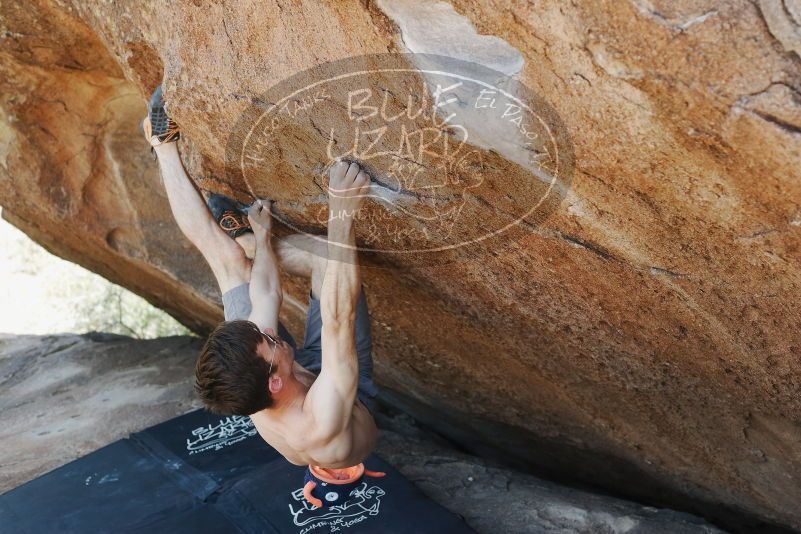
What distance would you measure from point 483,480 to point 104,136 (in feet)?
7.30

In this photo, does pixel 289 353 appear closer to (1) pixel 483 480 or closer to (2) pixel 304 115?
(2) pixel 304 115

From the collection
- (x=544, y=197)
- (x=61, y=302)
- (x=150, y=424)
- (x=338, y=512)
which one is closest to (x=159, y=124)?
(x=544, y=197)

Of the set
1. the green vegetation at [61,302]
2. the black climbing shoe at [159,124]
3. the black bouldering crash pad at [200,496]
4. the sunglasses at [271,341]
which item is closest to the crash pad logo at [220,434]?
the black bouldering crash pad at [200,496]

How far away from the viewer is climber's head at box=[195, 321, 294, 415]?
2088mm

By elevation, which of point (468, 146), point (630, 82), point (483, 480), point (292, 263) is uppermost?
point (630, 82)

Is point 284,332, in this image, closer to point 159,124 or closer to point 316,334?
point 316,334

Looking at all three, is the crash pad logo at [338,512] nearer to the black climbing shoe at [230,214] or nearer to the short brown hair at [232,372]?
the short brown hair at [232,372]

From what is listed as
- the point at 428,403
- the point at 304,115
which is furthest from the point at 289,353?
the point at 428,403

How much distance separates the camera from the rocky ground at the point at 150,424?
273 centimetres

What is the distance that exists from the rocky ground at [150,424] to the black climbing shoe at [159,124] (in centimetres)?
152

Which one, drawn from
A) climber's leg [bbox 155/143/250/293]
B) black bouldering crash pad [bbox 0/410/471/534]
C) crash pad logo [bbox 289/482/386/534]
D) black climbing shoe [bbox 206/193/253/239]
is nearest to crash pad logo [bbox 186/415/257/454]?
black bouldering crash pad [bbox 0/410/471/534]

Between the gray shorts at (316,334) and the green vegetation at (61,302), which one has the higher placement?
the gray shorts at (316,334)

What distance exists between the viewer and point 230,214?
2689 mm

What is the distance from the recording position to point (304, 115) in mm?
2035
